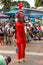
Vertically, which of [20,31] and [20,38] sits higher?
[20,31]

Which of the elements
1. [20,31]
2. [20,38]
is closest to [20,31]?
[20,31]

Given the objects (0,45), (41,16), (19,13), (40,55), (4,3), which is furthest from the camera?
(4,3)

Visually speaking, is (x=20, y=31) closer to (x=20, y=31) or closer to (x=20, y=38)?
(x=20, y=31)

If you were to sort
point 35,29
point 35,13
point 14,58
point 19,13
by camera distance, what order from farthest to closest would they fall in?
point 35,13 → point 35,29 → point 14,58 → point 19,13

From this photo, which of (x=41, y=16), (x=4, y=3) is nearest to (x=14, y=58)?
(x=41, y=16)

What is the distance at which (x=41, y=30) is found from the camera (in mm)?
23953

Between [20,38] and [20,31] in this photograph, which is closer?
[20,31]

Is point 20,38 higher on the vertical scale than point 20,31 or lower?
lower

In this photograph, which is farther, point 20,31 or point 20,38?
point 20,38

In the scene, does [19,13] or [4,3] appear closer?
[19,13]

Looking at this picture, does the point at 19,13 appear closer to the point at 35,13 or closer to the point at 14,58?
the point at 14,58

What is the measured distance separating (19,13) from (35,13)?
24.1 meters

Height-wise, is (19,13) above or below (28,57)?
above

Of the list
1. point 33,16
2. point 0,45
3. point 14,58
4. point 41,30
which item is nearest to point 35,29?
point 41,30
